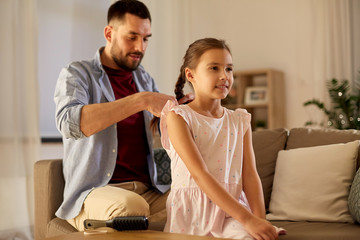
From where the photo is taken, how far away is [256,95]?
5.75 meters

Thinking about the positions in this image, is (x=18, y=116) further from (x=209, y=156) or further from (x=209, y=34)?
(x=209, y=34)

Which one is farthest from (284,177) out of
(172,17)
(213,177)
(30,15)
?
(172,17)

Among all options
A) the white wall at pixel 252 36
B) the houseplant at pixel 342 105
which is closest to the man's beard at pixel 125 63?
the white wall at pixel 252 36

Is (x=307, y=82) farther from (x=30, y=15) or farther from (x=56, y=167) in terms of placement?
(x=56, y=167)

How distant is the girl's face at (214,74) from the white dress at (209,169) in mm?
95

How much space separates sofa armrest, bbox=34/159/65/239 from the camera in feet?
7.34

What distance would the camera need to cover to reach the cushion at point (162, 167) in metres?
2.48

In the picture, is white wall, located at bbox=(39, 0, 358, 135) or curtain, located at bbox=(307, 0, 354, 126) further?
curtain, located at bbox=(307, 0, 354, 126)

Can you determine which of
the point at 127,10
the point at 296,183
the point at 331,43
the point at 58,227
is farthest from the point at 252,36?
the point at 58,227

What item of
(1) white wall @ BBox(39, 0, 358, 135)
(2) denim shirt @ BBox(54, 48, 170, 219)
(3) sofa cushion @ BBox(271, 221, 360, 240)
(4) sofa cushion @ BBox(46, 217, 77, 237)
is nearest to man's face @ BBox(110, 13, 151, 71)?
(2) denim shirt @ BBox(54, 48, 170, 219)

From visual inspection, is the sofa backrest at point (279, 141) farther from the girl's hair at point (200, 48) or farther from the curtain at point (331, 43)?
the curtain at point (331, 43)

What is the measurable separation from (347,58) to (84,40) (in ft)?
9.15

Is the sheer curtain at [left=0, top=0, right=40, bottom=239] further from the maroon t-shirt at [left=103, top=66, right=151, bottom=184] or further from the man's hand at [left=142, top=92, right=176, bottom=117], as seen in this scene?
the man's hand at [left=142, top=92, right=176, bottom=117]

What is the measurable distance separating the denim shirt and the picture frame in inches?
138
